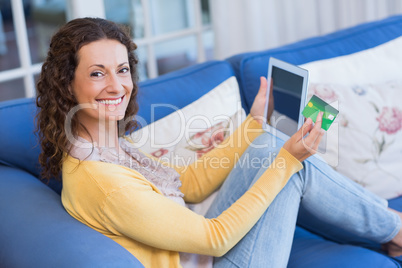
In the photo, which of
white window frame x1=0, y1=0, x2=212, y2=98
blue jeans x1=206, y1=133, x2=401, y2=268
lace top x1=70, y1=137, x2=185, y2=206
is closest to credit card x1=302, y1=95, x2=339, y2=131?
blue jeans x1=206, y1=133, x2=401, y2=268

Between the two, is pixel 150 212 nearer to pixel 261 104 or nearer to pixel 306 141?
pixel 306 141

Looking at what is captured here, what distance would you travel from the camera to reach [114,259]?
1.10 m

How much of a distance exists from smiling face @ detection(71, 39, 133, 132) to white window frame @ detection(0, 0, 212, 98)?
2.80ft

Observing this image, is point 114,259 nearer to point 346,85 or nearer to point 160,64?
point 346,85

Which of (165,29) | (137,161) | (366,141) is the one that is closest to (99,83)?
(137,161)

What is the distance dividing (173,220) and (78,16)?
4.20 feet

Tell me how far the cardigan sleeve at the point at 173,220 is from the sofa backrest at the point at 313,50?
2.20 ft

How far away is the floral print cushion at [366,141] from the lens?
1.70 meters

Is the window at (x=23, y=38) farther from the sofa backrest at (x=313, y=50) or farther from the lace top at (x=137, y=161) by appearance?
the sofa backrest at (x=313, y=50)

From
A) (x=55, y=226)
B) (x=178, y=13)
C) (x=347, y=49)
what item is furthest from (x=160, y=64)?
(x=55, y=226)

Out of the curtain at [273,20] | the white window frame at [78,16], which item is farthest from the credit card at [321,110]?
the curtain at [273,20]

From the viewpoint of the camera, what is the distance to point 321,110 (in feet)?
4.22

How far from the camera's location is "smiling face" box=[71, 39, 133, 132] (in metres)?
1.27

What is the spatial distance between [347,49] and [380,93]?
1.05 ft
